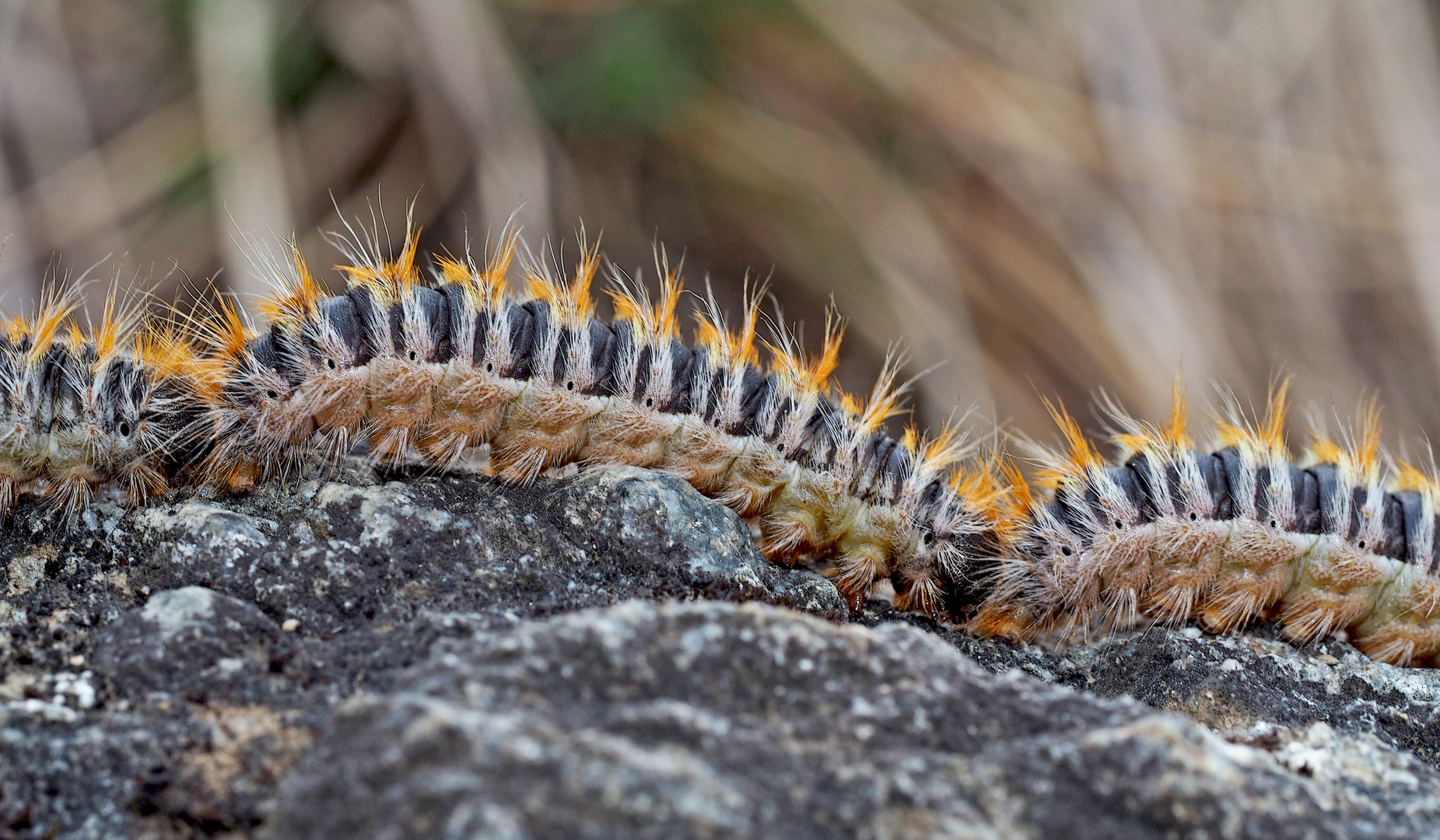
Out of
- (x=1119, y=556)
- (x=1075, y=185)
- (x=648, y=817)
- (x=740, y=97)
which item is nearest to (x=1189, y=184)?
(x=1075, y=185)

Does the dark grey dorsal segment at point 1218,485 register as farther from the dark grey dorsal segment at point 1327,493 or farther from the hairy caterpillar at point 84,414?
the hairy caterpillar at point 84,414

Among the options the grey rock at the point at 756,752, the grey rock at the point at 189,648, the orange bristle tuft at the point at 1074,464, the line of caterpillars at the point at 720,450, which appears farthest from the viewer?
the orange bristle tuft at the point at 1074,464

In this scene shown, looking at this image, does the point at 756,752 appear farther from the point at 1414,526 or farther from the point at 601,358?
the point at 1414,526

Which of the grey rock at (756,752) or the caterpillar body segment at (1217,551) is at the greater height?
the grey rock at (756,752)

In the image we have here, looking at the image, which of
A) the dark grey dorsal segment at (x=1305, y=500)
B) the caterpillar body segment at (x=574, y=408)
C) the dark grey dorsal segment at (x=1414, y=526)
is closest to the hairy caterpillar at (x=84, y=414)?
the caterpillar body segment at (x=574, y=408)

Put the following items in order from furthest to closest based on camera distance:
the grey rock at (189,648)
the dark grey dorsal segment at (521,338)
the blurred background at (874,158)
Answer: the blurred background at (874,158)
the dark grey dorsal segment at (521,338)
the grey rock at (189,648)

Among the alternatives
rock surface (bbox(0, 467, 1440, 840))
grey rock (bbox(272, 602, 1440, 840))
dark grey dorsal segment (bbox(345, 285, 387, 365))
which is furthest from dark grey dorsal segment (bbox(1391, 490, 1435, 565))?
Answer: dark grey dorsal segment (bbox(345, 285, 387, 365))

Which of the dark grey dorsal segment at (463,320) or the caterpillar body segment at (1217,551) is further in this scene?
the caterpillar body segment at (1217,551)
